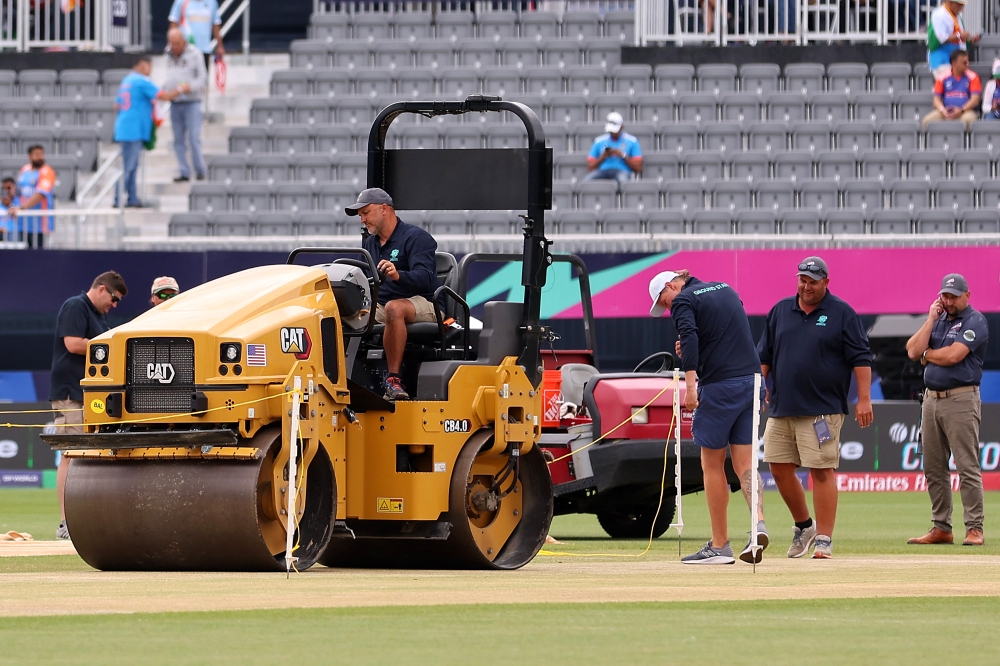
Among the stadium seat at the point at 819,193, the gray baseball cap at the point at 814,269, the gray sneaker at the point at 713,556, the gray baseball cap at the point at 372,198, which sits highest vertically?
the stadium seat at the point at 819,193

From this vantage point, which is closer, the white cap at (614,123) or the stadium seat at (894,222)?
the stadium seat at (894,222)

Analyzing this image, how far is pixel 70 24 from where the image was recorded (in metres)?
31.1

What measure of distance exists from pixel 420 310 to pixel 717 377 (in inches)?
72.8

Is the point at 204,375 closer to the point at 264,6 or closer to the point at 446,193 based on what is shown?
the point at 446,193

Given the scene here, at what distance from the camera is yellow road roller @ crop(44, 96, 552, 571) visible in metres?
9.35

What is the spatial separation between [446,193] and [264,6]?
21.6 metres

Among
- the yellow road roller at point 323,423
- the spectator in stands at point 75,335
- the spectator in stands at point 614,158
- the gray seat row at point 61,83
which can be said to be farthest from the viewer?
the gray seat row at point 61,83

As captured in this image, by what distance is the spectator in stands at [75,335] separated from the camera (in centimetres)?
1340

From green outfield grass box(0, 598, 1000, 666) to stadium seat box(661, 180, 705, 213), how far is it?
16865 mm

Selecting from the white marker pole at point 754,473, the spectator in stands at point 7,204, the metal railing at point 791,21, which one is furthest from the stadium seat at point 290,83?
the white marker pole at point 754,473

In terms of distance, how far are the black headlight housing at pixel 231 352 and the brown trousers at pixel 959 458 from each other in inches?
240

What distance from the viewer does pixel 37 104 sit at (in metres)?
28.5

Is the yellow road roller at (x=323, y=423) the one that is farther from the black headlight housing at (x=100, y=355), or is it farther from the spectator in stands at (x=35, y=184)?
the spectator in stands at (x=35, y=184)

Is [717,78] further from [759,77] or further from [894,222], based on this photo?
[894,222]
